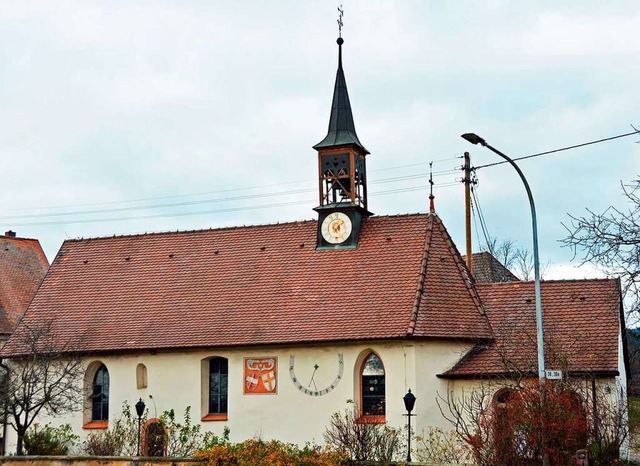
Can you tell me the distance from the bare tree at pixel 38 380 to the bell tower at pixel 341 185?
9965 mm

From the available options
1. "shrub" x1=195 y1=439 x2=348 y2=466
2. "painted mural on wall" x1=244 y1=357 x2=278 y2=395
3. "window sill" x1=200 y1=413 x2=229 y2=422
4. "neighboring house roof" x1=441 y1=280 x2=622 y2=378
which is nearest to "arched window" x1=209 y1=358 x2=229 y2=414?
"window sill" x1=200 y1=413 x2=229 y2=422

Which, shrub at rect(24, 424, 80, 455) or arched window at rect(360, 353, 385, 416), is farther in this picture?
shrub at rect(24, 424, 80, 455)

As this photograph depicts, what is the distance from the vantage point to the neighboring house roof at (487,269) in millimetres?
53906

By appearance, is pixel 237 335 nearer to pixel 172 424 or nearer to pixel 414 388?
pixel 172 424

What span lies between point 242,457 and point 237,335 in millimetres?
9748

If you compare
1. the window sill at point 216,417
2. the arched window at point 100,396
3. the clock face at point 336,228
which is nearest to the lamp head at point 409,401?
the window sill at point 216,417

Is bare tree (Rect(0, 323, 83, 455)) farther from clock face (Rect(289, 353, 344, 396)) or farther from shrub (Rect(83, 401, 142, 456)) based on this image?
clock face (Rect(289, 353, 344, 396))

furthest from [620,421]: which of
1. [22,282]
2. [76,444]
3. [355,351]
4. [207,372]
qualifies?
[22,282]

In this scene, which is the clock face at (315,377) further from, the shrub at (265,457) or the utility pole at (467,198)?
the utility pole at (467,198)

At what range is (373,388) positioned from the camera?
97.6ft

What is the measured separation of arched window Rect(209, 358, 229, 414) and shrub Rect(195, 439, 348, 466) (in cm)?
895

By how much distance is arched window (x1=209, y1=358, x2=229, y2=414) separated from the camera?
1268 inches

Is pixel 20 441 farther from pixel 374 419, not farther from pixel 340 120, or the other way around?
pixel 340 120

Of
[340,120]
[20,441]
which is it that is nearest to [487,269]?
[340,120]
